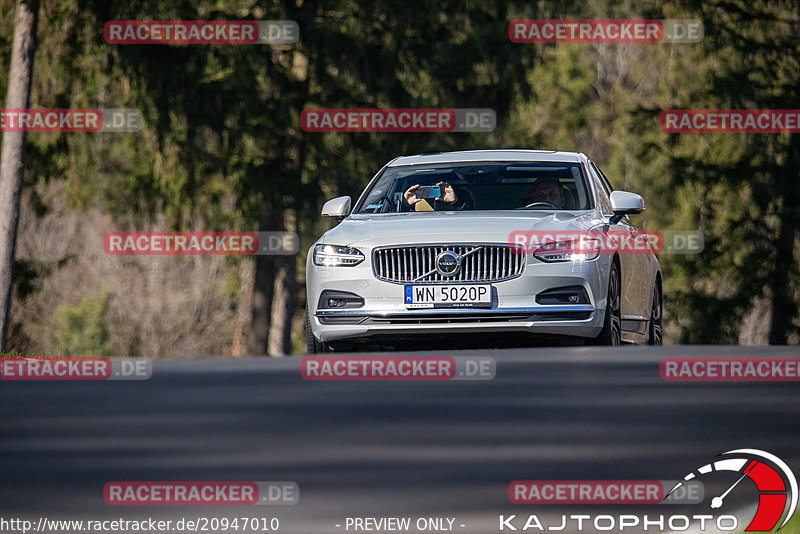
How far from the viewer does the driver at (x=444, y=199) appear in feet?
40.6

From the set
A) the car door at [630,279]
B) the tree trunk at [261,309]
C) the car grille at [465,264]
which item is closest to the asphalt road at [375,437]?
the car door at [630,279]

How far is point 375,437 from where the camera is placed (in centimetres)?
891

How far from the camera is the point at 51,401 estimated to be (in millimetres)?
11727

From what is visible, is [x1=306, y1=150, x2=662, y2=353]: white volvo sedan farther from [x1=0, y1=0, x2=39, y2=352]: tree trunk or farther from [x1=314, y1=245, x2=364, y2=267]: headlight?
[x1=0, y1=0, x2=39, y2=352]: tree trunk

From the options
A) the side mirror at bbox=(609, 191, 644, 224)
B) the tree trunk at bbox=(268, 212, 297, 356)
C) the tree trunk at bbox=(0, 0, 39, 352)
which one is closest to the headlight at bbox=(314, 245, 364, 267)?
the side mirror at bbox=(609, 191, 644, 224)

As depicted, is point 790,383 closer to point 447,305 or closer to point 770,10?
point 447,305

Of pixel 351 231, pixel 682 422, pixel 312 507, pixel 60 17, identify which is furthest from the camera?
pixel 60 17

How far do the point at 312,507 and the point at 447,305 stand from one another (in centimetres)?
A: 447

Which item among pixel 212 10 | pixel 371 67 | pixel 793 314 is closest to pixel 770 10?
pixel 793 314

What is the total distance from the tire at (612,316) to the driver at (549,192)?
0.94 m

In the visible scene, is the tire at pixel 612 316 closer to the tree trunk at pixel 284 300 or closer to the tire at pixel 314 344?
the tire at pixel 314 344

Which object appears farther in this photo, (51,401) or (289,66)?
(289,66)

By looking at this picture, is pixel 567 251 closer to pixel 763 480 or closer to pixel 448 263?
pixel 448 263

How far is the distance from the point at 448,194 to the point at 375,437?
393cm
